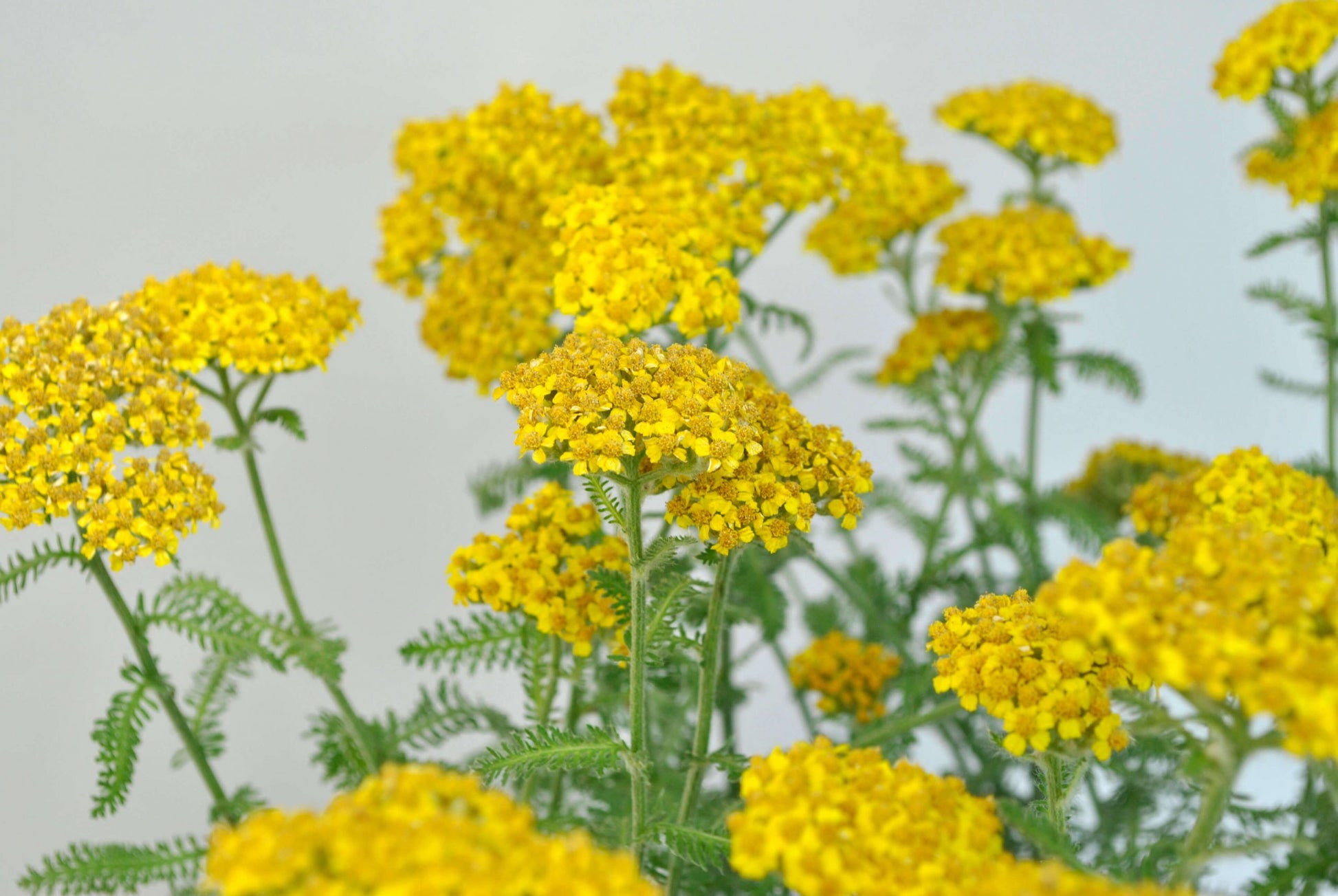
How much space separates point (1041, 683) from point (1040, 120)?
1.40m

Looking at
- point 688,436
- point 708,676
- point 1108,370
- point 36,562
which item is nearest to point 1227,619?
point 688,436

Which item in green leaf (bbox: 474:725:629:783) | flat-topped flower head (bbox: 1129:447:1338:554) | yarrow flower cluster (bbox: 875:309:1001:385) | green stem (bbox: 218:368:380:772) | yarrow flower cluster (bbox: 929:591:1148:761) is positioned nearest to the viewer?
yarrow flower cluster (bbox: 929:591:1148:761)

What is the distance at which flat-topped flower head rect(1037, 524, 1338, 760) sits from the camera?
936 mm

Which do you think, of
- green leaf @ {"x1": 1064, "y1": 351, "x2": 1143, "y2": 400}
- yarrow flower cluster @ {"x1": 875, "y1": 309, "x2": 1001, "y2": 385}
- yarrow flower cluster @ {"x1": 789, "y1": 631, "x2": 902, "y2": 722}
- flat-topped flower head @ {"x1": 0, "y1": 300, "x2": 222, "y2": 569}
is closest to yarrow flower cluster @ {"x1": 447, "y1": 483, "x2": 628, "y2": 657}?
flat-topped flower head @ {"x1": 0, "y1": 300, "x2": 222, "y2": 569}

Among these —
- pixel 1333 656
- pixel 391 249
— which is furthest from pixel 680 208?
pixel 1333 656

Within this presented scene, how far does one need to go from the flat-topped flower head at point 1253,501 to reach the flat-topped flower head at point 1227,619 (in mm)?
443

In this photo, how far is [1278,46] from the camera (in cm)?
188

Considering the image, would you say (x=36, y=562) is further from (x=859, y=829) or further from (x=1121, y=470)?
(x=1121, y=470)

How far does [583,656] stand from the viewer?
5.25 feet

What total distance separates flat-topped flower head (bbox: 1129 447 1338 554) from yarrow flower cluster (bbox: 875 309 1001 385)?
51 centimetres

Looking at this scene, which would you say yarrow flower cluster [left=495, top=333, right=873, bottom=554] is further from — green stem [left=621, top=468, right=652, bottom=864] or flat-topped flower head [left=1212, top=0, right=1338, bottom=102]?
flat-topped flower head [left=1212, top=0, right=1338, bottom=102]

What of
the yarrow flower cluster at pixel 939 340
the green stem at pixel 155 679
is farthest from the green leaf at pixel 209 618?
the yarrow flower cluster at pixel 939 340

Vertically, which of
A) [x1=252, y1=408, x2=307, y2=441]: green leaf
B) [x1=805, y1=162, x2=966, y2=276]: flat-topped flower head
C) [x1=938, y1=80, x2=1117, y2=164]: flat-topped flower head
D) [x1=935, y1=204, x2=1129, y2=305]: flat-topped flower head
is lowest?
[x1=252, y1=408, x2=307, y2=441]: green leaf

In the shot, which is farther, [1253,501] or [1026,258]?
[1026,258]
